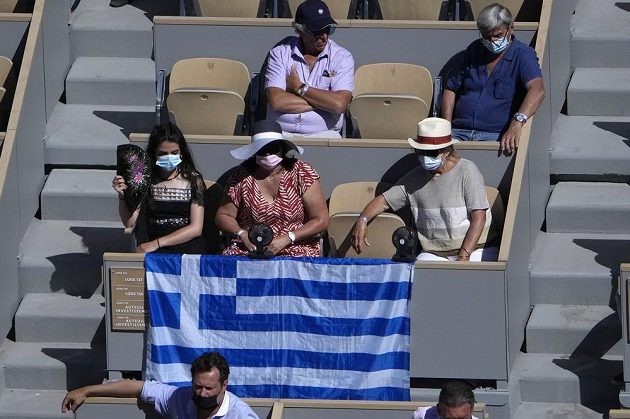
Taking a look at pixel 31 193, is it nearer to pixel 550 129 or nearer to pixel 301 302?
pixel 301 302

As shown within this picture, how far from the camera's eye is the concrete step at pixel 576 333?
9703mm

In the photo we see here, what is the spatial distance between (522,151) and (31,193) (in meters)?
3.16

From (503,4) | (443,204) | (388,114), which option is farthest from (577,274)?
(503,4)

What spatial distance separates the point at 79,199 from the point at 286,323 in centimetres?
227

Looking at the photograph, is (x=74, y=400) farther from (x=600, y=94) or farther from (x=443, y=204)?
(x=600, y=94)

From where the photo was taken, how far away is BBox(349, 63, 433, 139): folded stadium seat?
1025 centimetres

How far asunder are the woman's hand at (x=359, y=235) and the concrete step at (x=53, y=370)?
167 centimetres

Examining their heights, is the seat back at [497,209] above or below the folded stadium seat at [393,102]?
below

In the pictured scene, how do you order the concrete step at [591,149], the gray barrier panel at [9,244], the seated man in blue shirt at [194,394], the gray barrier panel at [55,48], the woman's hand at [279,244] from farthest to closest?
the gray barrier panel at [55,48] → the concrete step at [591,149] → the gray barrier panel at [9,244] → the woman's hand at [279,244] → the seated man in blue shirt at [194,394]

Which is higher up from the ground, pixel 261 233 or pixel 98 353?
pixel 261 233

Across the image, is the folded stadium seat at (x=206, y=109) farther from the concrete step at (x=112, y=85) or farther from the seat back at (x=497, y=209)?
the seat back at (x=497, y=209)

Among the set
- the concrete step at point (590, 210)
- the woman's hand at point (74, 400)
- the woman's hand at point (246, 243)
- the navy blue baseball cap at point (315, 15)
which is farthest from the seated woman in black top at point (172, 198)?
the concrete step at point (590, 210)

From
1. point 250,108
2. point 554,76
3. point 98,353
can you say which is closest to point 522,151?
point 554,76

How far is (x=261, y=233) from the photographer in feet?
29.9
